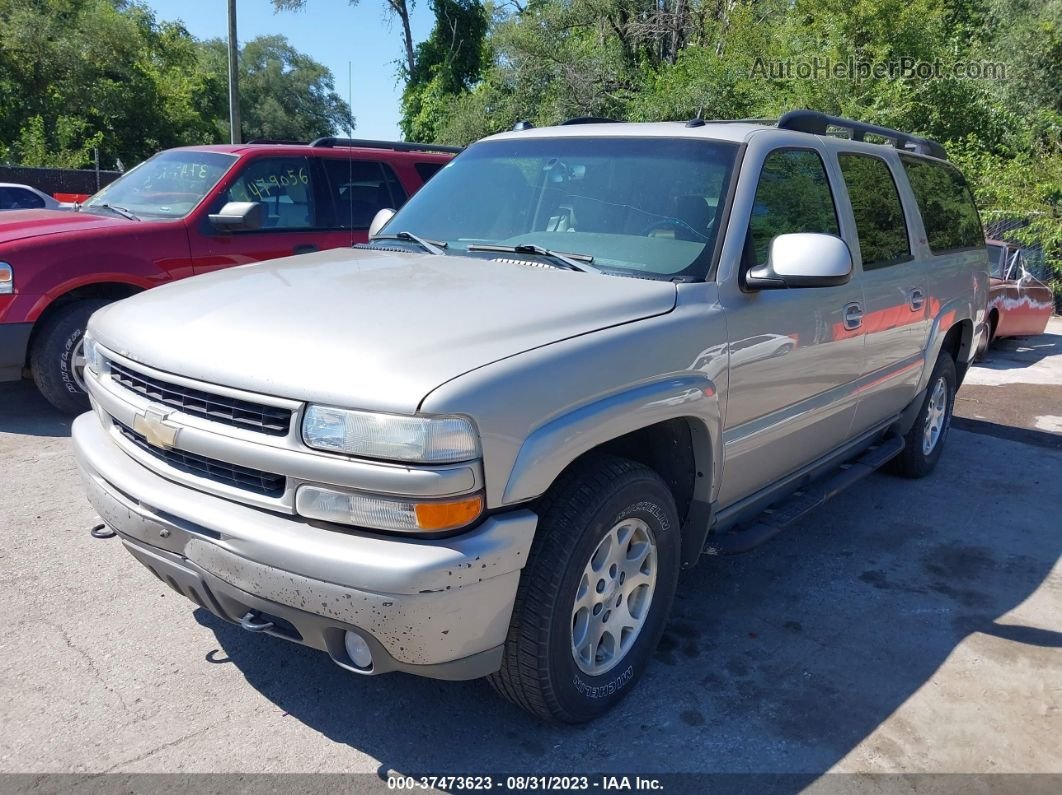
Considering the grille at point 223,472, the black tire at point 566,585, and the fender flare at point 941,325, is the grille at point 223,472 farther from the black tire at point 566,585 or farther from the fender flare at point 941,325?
the fender flare at point 941,325

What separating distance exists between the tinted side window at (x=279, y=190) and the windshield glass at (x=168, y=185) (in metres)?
0.18

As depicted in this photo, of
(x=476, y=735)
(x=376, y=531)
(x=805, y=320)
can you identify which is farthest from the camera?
(x=805, y=320)

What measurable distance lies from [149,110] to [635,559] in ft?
118

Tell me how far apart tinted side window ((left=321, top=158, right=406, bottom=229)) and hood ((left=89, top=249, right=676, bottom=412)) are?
3.86 meters

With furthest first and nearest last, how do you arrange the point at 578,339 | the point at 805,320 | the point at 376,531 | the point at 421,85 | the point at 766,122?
the point at 421,85
the point at 766,122
the point at 805,320
the point at 578,339
the point at 376,531

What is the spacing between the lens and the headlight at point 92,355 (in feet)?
10.4

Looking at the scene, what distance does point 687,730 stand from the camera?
9.62 ft

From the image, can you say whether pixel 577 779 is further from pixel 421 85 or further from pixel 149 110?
pixel 149 110

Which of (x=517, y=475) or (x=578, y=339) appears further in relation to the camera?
(x=578, y=339)

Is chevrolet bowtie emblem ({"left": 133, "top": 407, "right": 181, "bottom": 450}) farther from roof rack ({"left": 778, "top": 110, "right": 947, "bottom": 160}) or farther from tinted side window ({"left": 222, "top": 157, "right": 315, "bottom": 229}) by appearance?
tinted side window ({"left": 222, "top": 157, "right": 315, "bottom": 229})

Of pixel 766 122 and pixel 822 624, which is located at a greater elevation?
pixel 766 122

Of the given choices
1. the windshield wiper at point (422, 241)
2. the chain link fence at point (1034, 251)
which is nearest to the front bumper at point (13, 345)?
the windshield wiper at point (422, 241)

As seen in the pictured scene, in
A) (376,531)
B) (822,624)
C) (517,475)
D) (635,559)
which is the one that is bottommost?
(822,624)

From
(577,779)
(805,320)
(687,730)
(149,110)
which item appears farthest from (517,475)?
(149,110)
